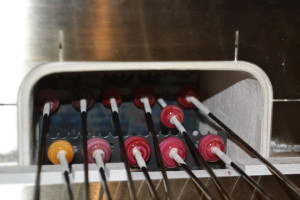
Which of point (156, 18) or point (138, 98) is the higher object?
point (156, 18)

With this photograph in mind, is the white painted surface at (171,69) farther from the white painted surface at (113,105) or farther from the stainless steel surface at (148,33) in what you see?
the white painted surface at (113,105)

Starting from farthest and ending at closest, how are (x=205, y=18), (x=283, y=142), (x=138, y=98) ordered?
(x=138, y=98) < (x=283, y=142) < (x=205, y=18)

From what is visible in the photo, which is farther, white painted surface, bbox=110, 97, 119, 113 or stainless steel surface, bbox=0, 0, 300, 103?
white painted surface, bbox=110, 97, 119, 113

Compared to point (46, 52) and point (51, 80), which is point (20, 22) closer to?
point (46, 52)

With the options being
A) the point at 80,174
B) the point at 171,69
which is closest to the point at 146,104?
the point at 171,69

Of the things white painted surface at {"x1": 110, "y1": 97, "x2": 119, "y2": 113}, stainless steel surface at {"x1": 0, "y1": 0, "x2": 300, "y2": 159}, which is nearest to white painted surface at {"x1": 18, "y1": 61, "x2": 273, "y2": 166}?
stainless steel surface at {"x1": 0, "y1": 0, "x2": 300, "y2": 159}

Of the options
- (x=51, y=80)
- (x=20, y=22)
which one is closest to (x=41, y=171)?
(x=20, y=22)

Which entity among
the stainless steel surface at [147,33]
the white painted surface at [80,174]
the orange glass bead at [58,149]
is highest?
the stainless steel surface at [147,33]

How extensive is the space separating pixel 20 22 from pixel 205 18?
567mm

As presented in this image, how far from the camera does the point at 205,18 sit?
1348 mm

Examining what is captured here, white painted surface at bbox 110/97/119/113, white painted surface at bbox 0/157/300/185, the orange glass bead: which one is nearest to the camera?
white painted surface at bbox 0/157/300/185

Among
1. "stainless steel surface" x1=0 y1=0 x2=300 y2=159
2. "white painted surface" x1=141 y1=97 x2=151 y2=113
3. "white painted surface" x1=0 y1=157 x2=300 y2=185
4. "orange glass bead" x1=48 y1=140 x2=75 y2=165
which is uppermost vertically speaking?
"stainless steel surface" x1=0 y1=0 x2=300 y2=159

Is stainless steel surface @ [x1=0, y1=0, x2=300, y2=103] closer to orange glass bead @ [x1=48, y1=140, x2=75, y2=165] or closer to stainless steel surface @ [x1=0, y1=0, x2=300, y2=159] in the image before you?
stainless steel surface @ [x1=0, y1=0, x2=300, y2=159]

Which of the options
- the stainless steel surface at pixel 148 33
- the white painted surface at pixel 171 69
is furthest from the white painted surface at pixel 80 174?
the stainless steel surface at pixel 148 33
